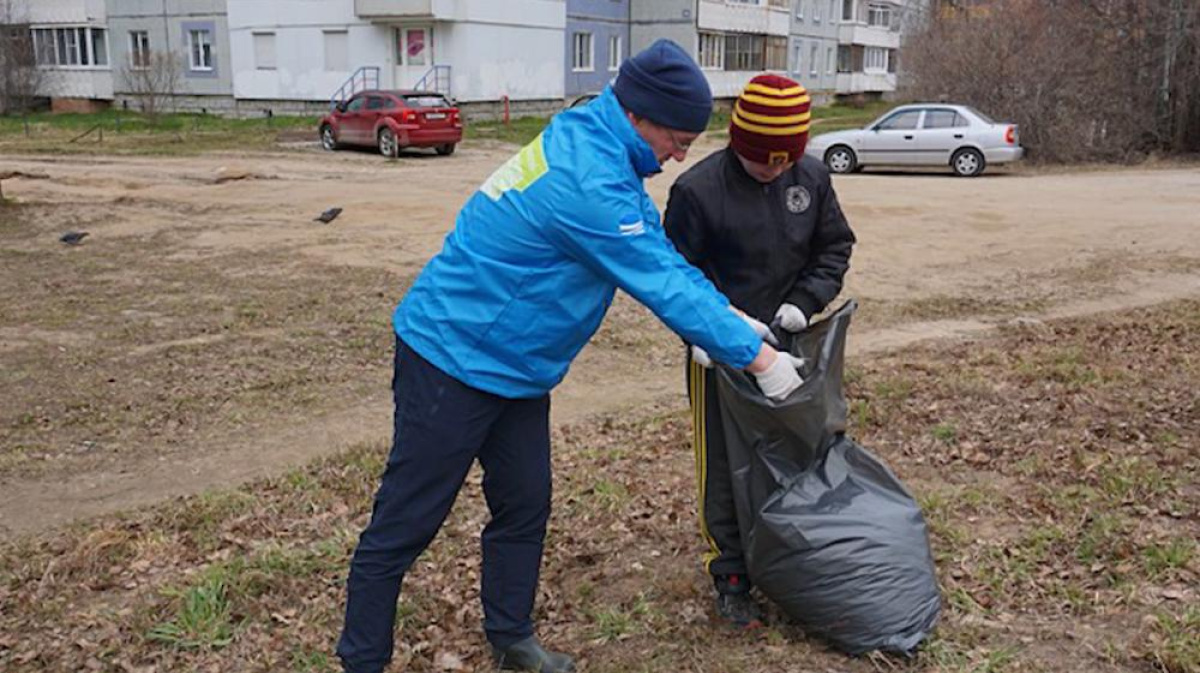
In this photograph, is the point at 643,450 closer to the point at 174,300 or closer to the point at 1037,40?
the point at 174,300

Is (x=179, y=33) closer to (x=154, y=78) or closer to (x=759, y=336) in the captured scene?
(x=154, y=78)

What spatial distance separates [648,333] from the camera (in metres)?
8.29

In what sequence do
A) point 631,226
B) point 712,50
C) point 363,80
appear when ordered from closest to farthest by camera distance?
point 631,226, point 363,80, point 712,50

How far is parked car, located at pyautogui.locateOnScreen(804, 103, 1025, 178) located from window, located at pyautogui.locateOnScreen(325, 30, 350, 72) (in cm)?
1621

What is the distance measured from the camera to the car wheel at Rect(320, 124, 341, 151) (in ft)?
80.5

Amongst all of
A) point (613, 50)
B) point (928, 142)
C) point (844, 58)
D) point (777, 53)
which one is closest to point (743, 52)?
point (777, 53)

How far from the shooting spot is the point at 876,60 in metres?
57.1

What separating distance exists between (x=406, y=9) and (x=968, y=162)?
A: 644 inches

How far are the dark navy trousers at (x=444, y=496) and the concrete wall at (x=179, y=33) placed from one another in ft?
110

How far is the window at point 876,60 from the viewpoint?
5594 cm

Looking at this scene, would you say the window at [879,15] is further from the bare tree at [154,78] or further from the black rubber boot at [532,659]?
the black rubber boot at [532,659]

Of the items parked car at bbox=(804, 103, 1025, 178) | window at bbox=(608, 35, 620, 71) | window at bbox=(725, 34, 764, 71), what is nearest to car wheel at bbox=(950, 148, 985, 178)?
parked car at bbox=(804, 103, 1025, 178)

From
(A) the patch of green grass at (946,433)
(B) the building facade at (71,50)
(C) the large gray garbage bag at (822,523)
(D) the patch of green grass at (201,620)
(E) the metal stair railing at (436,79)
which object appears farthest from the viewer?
(B) the building facade at (71,50)

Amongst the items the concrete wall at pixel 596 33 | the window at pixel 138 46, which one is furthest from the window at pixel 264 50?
the concrete wall at pixel 596 33
